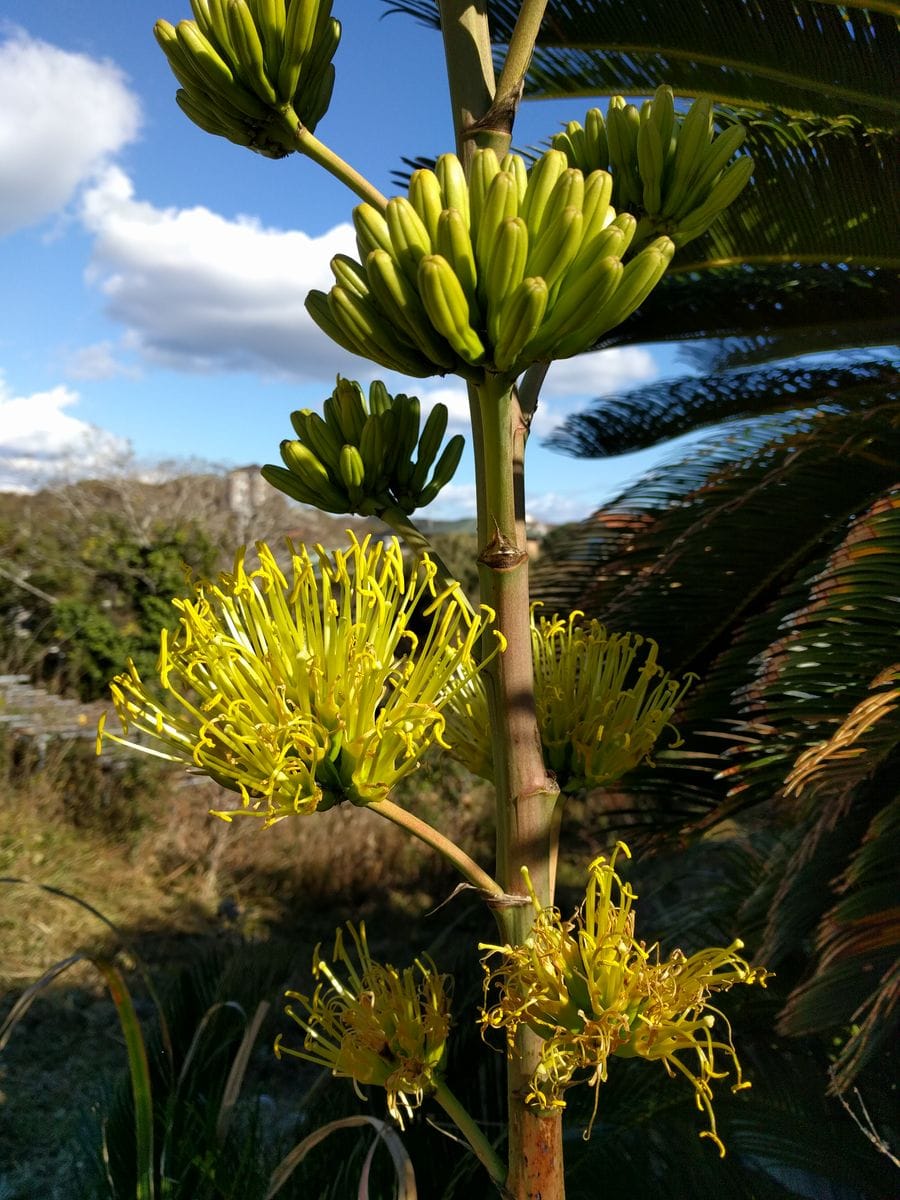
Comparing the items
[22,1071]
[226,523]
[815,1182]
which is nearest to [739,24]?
[815,1182]

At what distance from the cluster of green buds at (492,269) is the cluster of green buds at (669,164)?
0.90 feet

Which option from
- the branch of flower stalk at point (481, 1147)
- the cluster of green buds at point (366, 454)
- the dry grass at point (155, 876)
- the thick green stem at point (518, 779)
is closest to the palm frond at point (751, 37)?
the cluster of green buds at point (366, 454)

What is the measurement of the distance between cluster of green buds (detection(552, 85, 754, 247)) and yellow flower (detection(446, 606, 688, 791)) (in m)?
0.55

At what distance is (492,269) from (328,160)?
399mm

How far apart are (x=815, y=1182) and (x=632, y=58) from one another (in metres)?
3.47

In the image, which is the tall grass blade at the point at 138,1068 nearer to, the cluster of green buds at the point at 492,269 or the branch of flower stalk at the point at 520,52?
the cluster of green buds at the point at 492,269

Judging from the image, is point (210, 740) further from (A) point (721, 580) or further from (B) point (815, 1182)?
(B) point (815, 1182)

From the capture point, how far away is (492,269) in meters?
0.92

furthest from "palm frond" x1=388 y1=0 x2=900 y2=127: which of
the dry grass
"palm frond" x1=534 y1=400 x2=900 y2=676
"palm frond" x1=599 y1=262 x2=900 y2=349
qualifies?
the dry grass

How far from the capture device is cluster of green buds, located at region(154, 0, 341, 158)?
3.79 ft

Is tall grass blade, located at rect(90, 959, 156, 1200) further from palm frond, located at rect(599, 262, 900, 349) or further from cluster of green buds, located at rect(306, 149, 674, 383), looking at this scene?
palm frond, located at rect(599, 262, 900, 349)

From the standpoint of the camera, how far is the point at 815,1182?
2422 millimetres

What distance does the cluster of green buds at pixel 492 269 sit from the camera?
919 mm

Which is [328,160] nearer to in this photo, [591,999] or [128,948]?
[591,999]
